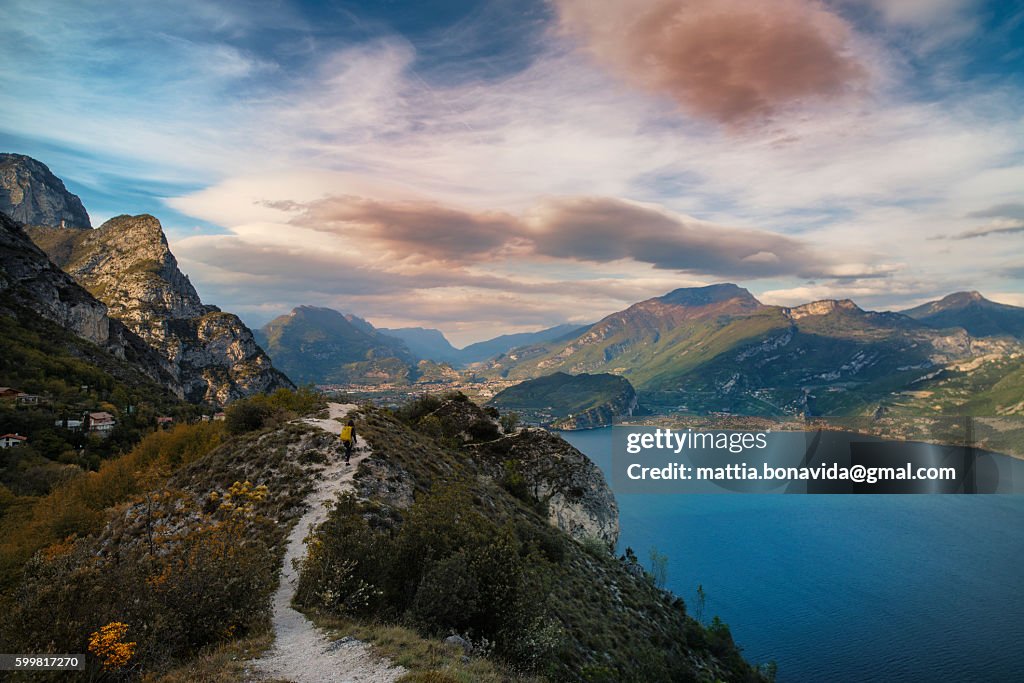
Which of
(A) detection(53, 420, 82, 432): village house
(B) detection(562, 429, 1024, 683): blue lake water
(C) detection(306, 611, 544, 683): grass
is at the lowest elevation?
(B) detection(562, 429, 1024, 683): blue lake water

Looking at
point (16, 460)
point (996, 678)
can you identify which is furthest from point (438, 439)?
point (996, 678)

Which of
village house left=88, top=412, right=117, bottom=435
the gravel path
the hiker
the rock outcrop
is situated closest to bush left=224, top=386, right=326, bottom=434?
the hiker

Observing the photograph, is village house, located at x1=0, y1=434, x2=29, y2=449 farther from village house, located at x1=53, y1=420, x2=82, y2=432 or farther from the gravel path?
the gravel path

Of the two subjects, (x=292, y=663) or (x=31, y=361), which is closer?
(x=292, y=663)

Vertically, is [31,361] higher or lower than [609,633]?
higher

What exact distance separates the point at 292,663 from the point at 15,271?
18750 centimetres

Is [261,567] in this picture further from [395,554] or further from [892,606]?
[892,606]

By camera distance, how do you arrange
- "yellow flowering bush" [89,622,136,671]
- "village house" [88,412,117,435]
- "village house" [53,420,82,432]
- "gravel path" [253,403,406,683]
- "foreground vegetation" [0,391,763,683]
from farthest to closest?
"village house" [88,412,117,435]
"village house" [53,420,82,432]
"gravel path" [253,403,406,683]
"foreground vegetation" [0,391,763,683]
"yellow flowering bush" [89,622,136,671]

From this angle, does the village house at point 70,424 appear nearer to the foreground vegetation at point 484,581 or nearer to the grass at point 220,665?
the foreground vegetation at point 484,581

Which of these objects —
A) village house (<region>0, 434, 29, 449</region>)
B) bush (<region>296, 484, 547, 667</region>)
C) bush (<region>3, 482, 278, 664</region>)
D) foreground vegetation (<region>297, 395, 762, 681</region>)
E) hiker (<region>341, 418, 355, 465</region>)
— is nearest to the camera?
bush (<region>3, 482, 278, 664</region>)

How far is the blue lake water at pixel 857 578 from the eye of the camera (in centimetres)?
6769

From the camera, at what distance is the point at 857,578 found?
95562 millimetres

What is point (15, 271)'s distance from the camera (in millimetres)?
138875

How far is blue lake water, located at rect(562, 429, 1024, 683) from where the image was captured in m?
67.7
